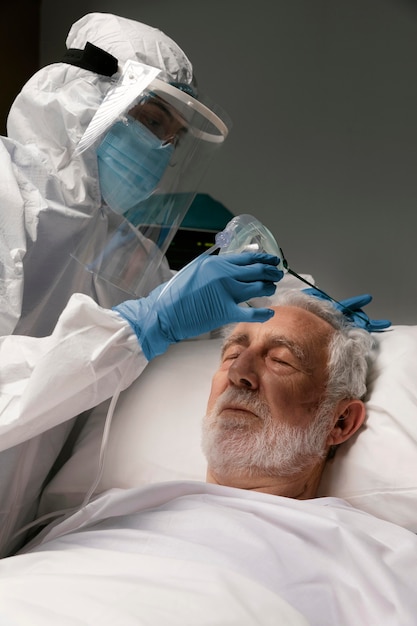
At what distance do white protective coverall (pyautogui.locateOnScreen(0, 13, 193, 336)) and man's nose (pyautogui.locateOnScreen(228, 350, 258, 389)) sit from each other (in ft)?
1.00

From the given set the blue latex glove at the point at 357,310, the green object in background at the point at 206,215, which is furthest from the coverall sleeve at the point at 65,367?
the green object in background at the point at 206,215

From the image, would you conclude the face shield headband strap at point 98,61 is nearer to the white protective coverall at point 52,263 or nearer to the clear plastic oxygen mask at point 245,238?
the white protective coverall at point 52,263

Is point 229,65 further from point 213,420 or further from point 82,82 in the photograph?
point 213,420

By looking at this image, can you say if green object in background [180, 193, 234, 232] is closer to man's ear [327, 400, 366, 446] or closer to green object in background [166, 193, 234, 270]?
green object in background [166, 193, 234, 270]

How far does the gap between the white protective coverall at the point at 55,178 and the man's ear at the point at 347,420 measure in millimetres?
584

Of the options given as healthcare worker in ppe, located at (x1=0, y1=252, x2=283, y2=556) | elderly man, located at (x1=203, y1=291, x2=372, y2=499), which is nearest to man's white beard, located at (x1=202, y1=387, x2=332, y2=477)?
elderly man, located at (x1=203, y1=291, x2=372, y2=499)

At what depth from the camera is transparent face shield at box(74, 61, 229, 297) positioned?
1498 millimetres

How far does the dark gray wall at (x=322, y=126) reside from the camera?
8.27ft

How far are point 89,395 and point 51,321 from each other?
30 cm

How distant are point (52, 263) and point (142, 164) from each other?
0.98 ft

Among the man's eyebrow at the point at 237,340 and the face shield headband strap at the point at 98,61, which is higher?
the face shield headband strap at the point at 98,61

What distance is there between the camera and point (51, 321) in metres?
1.58

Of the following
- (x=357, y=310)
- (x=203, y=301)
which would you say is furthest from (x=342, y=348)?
(x=203, y=301)

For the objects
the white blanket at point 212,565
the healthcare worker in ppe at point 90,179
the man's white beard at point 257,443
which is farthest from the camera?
the man's white beard at point 257,443
